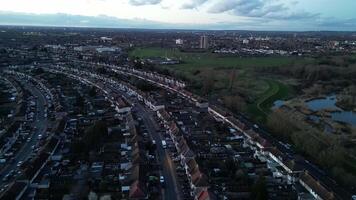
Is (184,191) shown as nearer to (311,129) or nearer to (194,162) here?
(194,162)

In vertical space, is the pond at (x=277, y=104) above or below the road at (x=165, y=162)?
below

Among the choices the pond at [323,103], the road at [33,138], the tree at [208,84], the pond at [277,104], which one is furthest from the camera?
the tree at [208,84]

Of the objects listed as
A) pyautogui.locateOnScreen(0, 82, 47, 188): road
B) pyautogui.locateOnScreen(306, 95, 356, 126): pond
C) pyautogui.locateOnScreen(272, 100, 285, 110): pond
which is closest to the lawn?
pyautogui.locateOnScreen(272, 100, 285, 110): pond

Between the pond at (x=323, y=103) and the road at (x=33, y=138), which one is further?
the pond at (x=323, y=103)

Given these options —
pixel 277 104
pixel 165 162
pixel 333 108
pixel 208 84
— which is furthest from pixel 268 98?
pixel 165 162

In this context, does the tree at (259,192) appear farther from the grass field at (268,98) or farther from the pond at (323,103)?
the pond at (323,103)

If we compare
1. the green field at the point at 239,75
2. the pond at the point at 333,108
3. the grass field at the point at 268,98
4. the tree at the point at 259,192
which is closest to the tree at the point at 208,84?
the green field at the point at 239,75

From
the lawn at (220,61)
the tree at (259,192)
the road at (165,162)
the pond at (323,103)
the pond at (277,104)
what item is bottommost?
the pond at (277,104)

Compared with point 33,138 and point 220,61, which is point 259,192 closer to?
point 33,138

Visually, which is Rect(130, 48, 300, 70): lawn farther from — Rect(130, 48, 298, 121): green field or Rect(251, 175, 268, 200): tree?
Rect(251, 175, 268, 200): tree

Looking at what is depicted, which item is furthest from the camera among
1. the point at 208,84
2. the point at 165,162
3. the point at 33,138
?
the point at 208,84
